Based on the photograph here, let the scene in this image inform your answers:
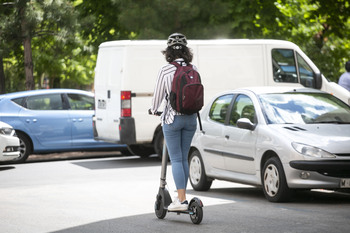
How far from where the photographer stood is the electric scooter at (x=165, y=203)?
25.2ft

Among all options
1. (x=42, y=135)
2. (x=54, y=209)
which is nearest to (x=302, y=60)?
(x=42, y=135)

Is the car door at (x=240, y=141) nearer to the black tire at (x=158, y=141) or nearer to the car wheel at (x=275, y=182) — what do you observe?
the car wheel at (x=275, y=182)

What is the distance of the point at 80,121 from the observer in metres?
17.6

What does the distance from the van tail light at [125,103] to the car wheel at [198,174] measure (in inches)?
170

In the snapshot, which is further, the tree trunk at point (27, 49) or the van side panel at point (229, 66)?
the tree trunk at point (27, 49)

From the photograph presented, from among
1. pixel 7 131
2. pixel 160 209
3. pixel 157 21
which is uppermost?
pixel 157 21

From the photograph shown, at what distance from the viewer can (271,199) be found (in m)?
9.78

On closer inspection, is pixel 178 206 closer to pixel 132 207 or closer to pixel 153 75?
pixel 132 207

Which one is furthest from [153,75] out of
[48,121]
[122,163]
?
[48,121]

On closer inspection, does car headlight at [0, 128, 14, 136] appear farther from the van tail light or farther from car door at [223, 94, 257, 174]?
car door at [223, 94, 257, 174]

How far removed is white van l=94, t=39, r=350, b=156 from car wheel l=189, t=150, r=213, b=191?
4377 mm


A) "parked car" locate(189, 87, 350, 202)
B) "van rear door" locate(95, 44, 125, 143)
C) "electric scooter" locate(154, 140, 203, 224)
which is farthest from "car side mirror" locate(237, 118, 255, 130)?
"van rear door" locate(95, 44, 125, 143)

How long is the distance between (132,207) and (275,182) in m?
1.73

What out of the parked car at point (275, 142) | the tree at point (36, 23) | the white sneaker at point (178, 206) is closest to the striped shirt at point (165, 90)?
the white sneaker at point (178, 206)
